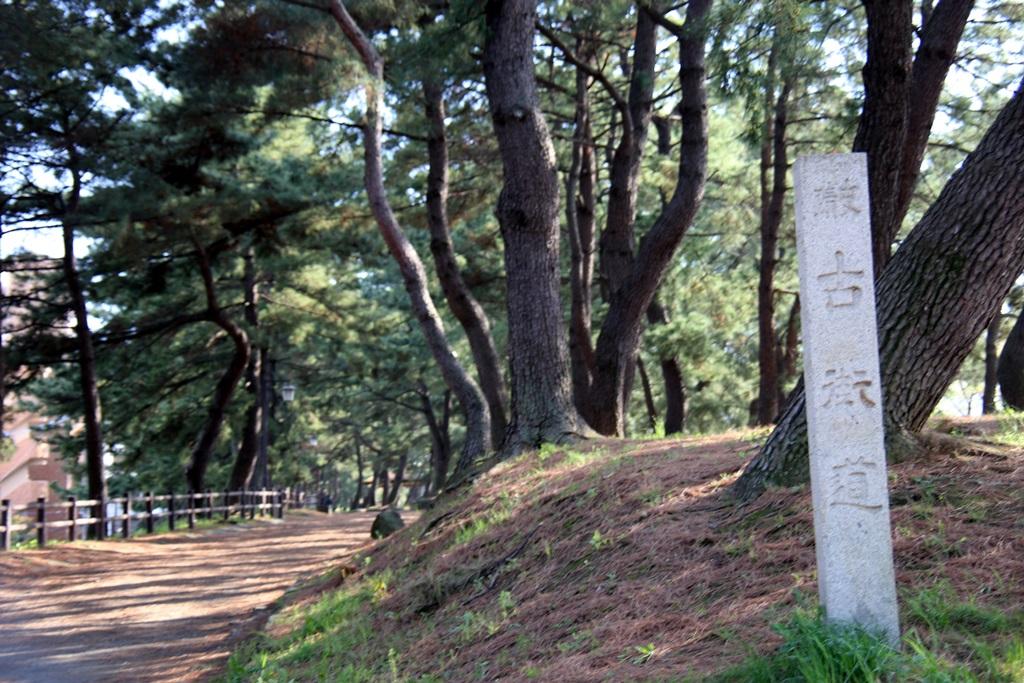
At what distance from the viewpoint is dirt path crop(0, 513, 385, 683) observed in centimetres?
859

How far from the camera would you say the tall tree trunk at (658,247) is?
11.9 m

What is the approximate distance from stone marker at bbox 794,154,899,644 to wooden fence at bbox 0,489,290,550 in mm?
15733

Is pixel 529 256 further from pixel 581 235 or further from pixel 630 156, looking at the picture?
pixel 581 235

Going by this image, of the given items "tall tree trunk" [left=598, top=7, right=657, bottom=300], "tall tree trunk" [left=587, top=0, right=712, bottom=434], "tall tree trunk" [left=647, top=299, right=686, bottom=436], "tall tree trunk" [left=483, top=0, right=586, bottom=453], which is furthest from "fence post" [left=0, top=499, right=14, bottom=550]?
"tall tree trunk" [left=647, top=299, right=686, bottom=436]

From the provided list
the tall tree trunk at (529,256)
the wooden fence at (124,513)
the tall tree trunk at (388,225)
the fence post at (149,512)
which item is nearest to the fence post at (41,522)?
the wooden fence at (124,513)

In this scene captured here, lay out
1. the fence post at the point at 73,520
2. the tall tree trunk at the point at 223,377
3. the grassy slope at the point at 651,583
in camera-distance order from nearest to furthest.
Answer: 1. the grassy slope at the point at 651,583
2. the fence post at the point at 73,520
3. the tall tree trunk at the point at 223,377

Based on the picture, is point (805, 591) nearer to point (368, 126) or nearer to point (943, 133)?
point (368, 126)

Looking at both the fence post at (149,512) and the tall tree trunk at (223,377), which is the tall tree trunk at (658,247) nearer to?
the tall tree trunk at (223,377)

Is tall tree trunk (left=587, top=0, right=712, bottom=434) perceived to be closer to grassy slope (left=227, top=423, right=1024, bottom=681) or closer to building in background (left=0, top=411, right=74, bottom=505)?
grassy slope (left=227, top=423, right=1024, bottom=681)

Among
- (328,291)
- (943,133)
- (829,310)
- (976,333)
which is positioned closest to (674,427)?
(943,133)

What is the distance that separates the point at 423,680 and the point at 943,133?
1546cm

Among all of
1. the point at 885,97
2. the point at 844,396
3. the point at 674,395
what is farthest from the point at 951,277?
the point at 674,395

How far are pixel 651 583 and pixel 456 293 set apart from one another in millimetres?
9163

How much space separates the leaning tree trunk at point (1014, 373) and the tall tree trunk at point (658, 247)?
13.5 feet
